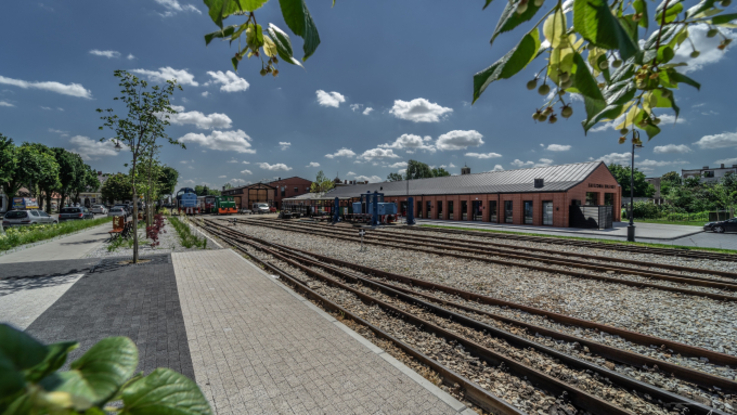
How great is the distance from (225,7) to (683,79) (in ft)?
6.41

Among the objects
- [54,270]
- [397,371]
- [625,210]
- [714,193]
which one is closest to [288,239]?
[54,270]

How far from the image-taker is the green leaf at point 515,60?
132 cm

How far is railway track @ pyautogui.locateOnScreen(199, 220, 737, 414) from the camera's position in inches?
181

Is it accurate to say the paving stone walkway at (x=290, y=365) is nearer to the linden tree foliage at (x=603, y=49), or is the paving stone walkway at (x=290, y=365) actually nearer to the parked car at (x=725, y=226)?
the linden tree foliage at (x=603, y=49)

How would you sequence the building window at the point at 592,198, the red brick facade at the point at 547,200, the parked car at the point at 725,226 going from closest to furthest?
the parked car at the point at 725,226 < the red brick facade at the point at 547,200 < the building window at the point at 592,198

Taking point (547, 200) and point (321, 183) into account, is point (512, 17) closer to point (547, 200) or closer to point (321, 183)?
point (547, 200)

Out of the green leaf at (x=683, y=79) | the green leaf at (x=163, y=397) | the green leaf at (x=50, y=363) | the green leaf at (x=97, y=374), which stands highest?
the green leaf at (x=683, y=79)

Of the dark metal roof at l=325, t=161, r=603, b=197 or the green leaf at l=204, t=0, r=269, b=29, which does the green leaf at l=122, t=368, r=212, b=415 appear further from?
the dark metal roof at l=325, t=161, r=603, b=197

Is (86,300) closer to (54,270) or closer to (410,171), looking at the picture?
Result: (54,270)

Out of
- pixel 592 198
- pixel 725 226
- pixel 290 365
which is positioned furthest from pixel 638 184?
pixel 290 365

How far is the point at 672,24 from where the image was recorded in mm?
1429

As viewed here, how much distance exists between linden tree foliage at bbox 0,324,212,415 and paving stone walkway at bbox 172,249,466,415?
437cm

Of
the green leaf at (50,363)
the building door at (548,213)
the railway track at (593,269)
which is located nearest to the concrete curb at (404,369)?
the green leaf at (50,363)

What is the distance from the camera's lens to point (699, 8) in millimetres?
1436
